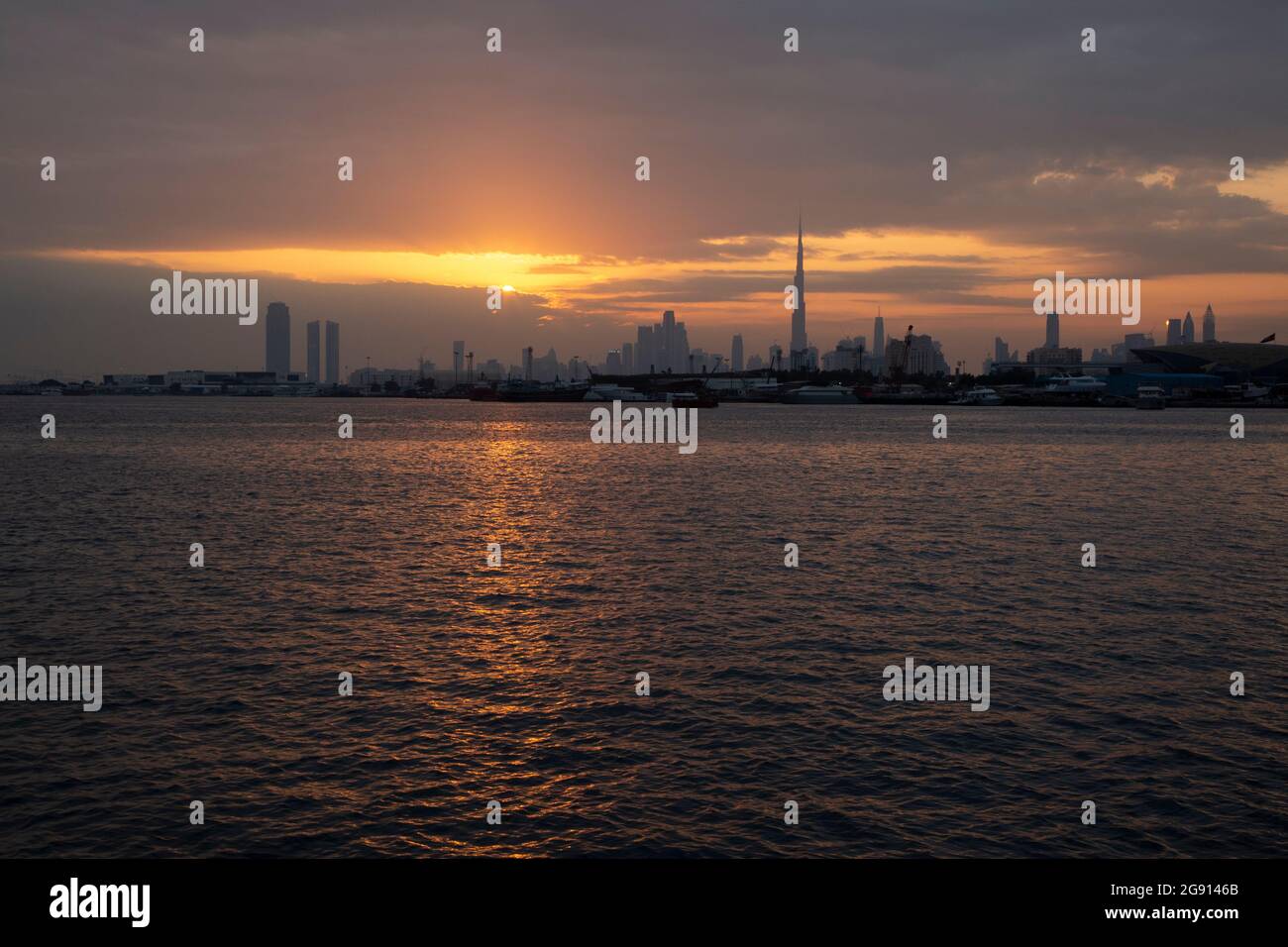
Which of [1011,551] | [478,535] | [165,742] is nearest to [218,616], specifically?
[165,742]

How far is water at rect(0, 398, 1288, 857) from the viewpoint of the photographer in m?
14.7

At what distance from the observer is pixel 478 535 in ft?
147

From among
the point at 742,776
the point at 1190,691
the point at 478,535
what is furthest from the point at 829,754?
the point at 478,535

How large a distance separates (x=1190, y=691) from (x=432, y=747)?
16070 mm

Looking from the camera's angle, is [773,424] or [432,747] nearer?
[432,747]

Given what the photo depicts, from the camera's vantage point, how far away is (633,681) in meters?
21.8

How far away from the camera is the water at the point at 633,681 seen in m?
14.7

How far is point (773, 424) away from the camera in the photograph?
170250mm

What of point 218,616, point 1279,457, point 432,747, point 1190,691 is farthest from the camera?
point 1279,457
